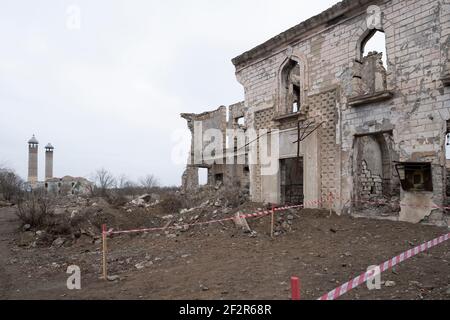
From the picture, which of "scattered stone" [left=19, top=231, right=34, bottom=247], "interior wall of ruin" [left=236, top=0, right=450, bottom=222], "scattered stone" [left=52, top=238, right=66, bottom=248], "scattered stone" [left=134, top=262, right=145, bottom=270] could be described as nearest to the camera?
"scattered stone" [left=134, top=262, right=145, bottom=270]

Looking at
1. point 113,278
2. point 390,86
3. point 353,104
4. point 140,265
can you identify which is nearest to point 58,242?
point 140,265

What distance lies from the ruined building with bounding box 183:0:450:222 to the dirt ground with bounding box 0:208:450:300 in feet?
3.32

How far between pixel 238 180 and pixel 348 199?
42.1ft

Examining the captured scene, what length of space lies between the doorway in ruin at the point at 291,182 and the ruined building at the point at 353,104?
38 millimetres

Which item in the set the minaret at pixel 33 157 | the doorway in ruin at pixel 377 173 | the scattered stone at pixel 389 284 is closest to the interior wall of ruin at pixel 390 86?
the doorway in ruin at pixel 377 173

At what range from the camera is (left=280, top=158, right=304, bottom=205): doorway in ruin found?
1184 cm

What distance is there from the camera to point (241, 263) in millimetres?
6605

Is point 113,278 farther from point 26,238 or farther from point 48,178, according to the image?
point 48,178

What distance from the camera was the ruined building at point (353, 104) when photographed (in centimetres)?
760

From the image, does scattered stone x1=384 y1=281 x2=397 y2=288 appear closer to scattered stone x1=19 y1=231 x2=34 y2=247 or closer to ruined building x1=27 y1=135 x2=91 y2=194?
scattered stone x1=19 y1=231 x2=34 y2=247

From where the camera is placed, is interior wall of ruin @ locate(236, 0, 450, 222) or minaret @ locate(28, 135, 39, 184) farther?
minaret @ locate(28, 135, 39, 184)

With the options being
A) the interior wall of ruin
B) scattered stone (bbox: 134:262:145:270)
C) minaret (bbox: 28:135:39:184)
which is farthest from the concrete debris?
minaret (bbox: 28:135:39:184)
